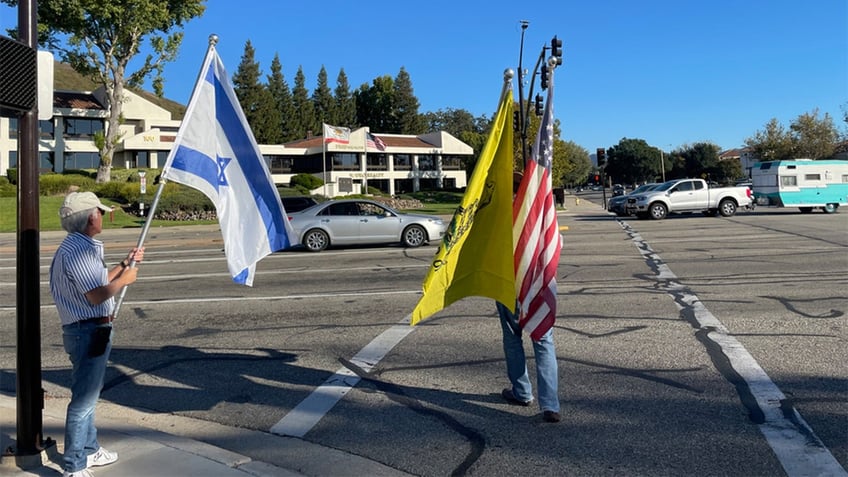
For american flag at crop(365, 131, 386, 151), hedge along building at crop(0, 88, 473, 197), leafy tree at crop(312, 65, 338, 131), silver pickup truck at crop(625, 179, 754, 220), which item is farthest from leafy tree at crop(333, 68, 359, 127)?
silver pickup truck at crop(625, 179, 754, 220)

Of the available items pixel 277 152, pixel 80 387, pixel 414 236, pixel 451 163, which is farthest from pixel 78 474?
pixel 451 163

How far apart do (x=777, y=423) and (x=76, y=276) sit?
4.53 meters

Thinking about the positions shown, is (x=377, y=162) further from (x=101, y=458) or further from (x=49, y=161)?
(x=101, y=458)

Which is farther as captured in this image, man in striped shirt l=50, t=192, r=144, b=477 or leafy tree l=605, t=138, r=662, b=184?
leafy tree l=605, t=138, r=662, b=184

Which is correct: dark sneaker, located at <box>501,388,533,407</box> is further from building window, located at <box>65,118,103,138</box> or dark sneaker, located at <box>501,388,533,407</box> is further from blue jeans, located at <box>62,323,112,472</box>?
building window, located at <box>65,118,103,138</box>

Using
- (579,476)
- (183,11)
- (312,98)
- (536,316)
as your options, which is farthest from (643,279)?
(312,98)

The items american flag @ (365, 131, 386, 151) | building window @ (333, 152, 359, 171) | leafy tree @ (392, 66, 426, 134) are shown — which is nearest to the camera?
american flag @ (365, 131, 386, 151)

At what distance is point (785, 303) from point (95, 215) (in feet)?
26.4

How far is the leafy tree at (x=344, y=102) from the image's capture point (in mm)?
102875

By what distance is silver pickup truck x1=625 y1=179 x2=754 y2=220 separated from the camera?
91.0ft

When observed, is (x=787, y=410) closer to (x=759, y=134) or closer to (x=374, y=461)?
(x=374, y=461)

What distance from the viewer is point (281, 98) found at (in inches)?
3735

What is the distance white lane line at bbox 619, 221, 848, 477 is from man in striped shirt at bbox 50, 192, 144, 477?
13.1 ft

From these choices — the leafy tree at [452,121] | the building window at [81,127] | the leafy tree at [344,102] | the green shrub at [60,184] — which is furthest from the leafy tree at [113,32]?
the leafy tree at [452,121]
